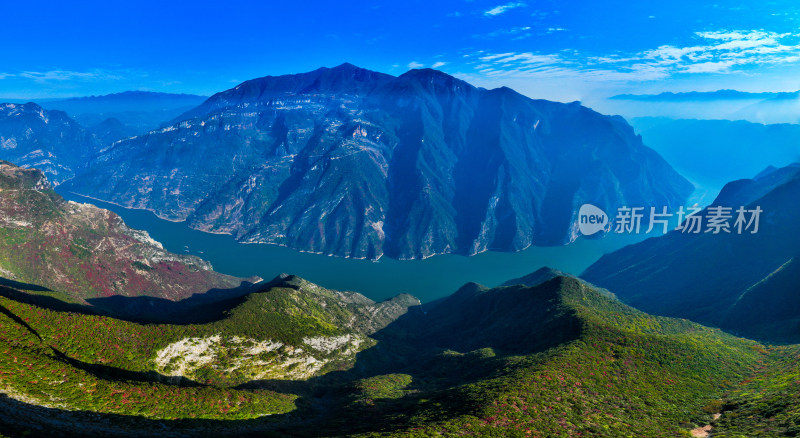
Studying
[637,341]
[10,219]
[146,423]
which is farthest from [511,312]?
[10,219]

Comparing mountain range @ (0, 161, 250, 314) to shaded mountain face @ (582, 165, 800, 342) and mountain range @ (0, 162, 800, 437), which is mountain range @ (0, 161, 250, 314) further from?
shaded mountain face @ (582, 165, 800, 342)

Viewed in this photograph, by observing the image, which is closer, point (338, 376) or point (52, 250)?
point (338, 376)

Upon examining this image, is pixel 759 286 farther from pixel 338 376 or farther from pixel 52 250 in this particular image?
pixel 52 250

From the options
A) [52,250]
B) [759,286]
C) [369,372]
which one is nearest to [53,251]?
[52,250]

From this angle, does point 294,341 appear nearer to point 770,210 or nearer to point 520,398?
point 520,398

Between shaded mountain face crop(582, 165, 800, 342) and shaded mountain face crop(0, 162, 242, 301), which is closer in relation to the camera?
shaded mountain face crop(582, 165, 800, 342)

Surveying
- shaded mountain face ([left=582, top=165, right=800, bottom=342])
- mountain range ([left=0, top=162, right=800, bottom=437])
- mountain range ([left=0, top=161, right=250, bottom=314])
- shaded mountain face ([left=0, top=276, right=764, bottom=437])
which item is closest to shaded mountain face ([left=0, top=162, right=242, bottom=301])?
mountain range ([left=0, top=161, right=250, bottom=314])

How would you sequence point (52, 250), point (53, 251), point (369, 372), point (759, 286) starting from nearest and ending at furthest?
point (369, 372) < point (759, 286) < point (52, 250) < point (53, 251)

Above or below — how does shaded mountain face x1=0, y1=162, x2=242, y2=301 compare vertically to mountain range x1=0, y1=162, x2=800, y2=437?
Result: above

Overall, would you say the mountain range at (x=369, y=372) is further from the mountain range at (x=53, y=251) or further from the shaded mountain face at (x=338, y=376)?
the mountain range at (x=53, y=251)

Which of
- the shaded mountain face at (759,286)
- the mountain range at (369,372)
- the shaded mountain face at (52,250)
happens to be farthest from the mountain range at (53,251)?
the shaded mountain face at (759,286)

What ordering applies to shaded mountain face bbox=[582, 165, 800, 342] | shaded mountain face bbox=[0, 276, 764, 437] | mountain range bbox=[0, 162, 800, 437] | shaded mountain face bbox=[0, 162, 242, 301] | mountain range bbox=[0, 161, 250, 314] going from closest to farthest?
mountain range bbox=[0, 162, 800, 437], shaded mountain face bbox=[0, 276, 764, 437], shaded mountain face bbox=[582, 165, 800, 342], mountain range bbox=[0, 161, 250, 314], shaded mountain face bbox=[0, 162, 242, 301]
